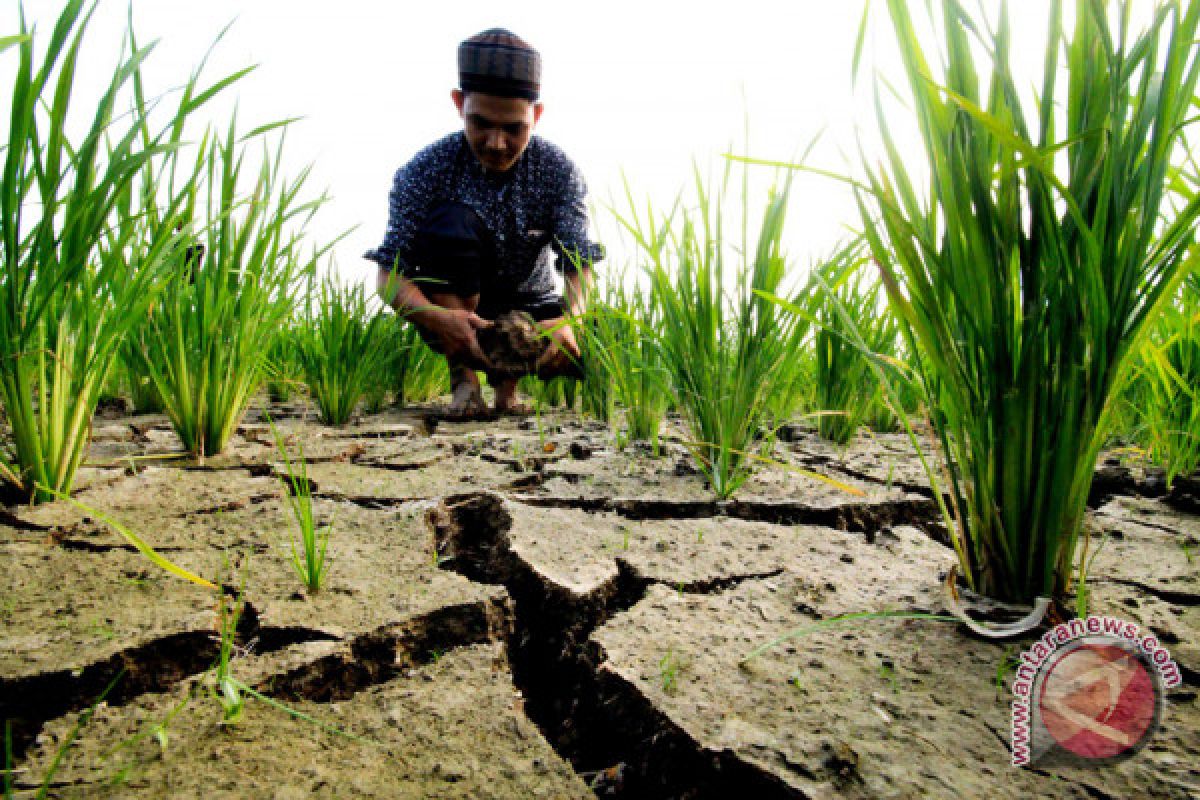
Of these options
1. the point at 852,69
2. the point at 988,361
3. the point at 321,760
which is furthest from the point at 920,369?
the point at 321,760

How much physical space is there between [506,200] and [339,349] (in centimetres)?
94

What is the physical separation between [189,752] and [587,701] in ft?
1.12

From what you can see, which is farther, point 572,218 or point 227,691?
point 572,218

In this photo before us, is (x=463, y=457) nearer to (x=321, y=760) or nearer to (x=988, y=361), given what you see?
(x=321, y=760)

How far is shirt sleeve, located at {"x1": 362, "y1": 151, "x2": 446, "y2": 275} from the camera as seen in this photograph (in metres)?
2.51

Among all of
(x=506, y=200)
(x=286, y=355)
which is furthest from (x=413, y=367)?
(x=506, y=200)

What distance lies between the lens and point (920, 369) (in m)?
0.76

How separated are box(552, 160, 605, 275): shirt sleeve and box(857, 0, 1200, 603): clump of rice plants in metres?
1.99

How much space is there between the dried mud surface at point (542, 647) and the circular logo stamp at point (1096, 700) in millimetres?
22

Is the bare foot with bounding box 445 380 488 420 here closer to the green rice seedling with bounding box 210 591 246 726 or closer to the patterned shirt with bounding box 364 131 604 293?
the patterned shirt with bounding box 364 131 604 293

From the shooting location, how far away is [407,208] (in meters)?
2.52

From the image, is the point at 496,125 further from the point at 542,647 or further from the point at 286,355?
the point at 542,647

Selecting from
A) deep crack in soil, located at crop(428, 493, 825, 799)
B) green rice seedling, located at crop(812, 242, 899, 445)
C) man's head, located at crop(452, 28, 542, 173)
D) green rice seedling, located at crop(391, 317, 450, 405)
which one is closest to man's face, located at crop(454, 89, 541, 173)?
man's head, located at crop(452, 28, 542, 173)

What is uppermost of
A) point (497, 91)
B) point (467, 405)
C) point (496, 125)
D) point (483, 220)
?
point (497, 91)
